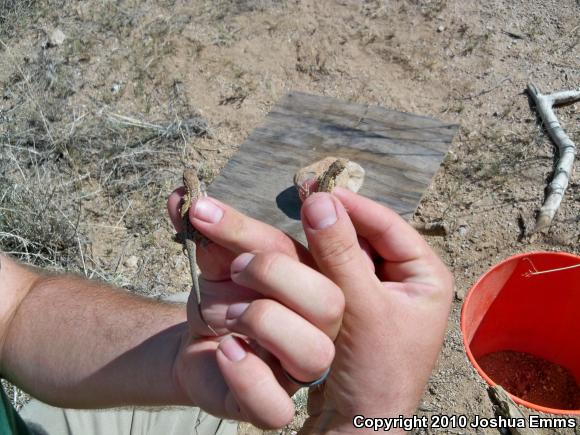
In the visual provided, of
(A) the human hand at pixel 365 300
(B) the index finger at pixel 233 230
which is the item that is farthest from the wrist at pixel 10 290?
(B) the index finger at pixel 233 230

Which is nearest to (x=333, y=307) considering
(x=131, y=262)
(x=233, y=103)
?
(x=131, y=262)

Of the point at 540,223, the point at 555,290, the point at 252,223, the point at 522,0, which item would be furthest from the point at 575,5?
the point at 252,223

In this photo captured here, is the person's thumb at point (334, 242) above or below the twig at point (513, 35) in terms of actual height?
above

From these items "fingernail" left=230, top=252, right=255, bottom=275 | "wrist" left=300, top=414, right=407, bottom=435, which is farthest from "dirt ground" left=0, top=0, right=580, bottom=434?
"fingernail" left=230, top=252, right=255, bottom=275

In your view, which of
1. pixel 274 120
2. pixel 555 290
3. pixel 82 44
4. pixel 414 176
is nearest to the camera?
pixel 555 290

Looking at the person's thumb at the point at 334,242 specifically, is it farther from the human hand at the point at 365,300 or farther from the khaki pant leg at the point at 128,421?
the khaki pant leg at the point at 128,421

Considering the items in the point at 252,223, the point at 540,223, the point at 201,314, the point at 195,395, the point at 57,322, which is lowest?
the point at 540,223

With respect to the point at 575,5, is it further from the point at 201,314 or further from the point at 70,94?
the point at 201,314
